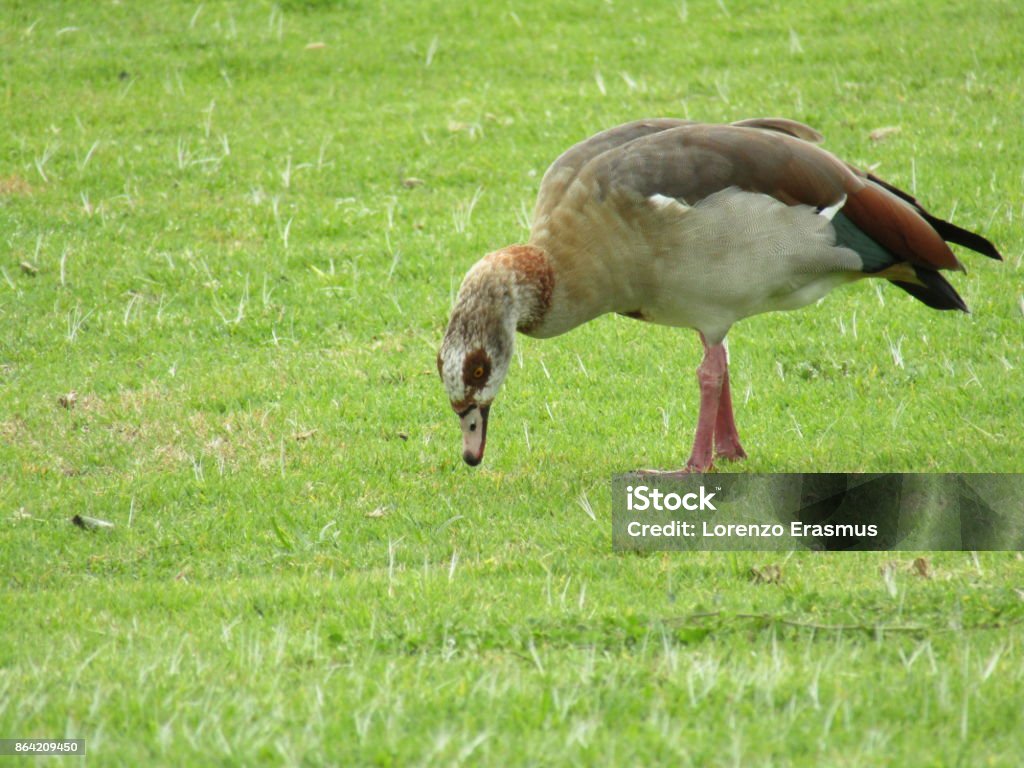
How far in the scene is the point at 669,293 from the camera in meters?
6.87

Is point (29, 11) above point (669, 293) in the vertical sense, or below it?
below

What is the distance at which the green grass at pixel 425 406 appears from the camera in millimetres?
4328

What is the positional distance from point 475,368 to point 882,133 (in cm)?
641

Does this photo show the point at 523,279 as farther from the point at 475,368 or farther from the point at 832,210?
the point at 832,210

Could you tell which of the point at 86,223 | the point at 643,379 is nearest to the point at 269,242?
the point at 86,223

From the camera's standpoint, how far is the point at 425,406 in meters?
8.18

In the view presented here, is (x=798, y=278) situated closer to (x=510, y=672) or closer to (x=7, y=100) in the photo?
(x=510, y=672)

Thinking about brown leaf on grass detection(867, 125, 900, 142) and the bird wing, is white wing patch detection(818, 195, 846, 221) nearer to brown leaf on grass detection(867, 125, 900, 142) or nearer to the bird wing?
the bird wing

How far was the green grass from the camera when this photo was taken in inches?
170

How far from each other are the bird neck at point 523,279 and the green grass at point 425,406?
89 cm

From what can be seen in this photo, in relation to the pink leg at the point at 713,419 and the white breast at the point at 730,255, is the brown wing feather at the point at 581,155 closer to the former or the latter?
the white breast at the point at 730,255

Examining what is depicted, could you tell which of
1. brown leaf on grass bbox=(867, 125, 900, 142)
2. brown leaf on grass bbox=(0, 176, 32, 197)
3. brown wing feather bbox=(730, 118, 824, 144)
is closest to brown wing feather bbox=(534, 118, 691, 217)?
brown wing feather bbox=(730, 118, 824, 144)

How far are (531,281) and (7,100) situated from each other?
8472mm

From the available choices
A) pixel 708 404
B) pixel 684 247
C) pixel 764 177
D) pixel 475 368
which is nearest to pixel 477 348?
pixel 475 368
